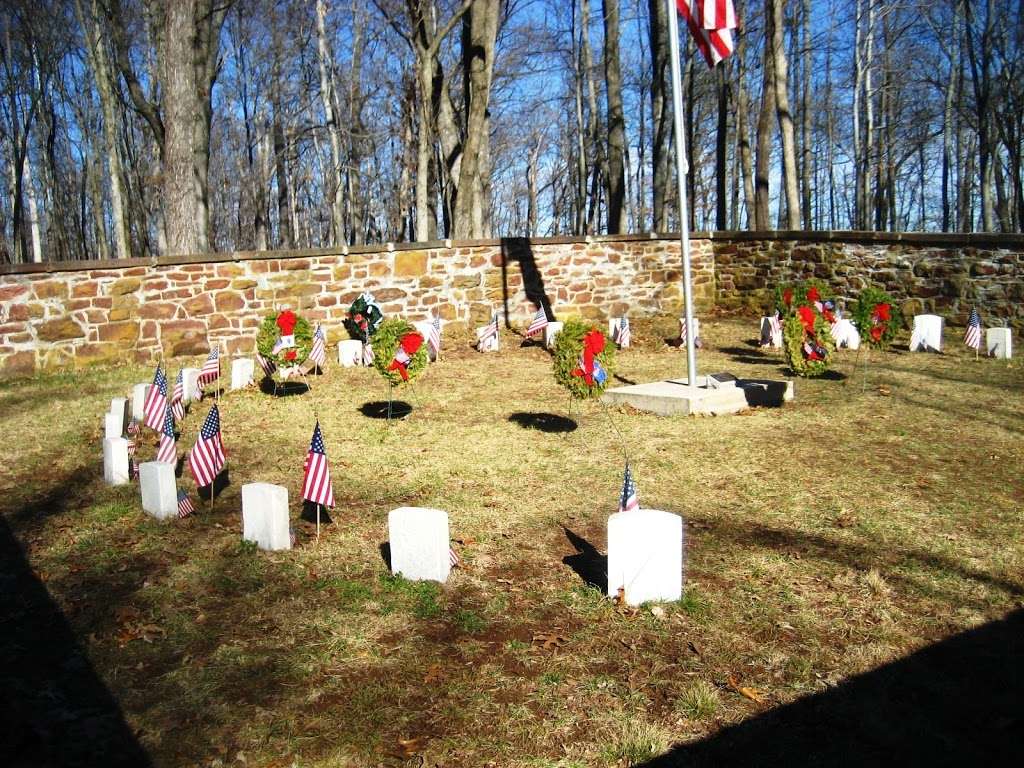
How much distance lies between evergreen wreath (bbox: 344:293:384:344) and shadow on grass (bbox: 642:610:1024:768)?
10.3m

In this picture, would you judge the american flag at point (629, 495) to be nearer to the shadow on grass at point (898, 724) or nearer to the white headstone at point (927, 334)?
the shadow on grass at point (898, 724)

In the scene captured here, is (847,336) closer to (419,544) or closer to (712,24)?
(712,24)

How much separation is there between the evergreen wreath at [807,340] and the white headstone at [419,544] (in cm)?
664

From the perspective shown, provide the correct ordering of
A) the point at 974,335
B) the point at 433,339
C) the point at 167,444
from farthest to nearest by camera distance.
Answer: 1. the point at 433,339
2. the point at 974,335
3. the point at 167,444

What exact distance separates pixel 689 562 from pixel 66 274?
34.0 feet

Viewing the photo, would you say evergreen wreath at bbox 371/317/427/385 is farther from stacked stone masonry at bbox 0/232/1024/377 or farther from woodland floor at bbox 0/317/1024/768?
stacked stone masonry at bbox 0/232/1024/377

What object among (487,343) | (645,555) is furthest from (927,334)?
(645,555)

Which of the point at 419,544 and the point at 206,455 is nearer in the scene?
the point at 419,544

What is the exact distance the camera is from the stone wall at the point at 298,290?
1169cm

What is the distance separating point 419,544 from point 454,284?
389 inches

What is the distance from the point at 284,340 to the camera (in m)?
9.75

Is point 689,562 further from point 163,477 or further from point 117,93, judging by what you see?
point 117,93

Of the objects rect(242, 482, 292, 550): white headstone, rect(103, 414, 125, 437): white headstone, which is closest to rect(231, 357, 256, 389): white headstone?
rect(103, 414, 125, 437): white headstone

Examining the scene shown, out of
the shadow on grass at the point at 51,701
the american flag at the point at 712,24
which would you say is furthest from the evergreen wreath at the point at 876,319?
the shadow on grass at the point at 51,701
